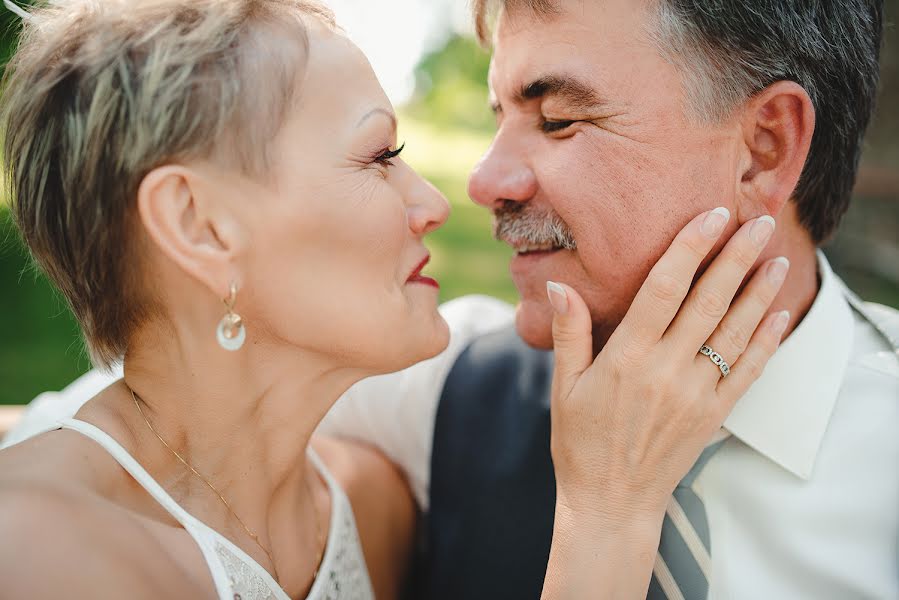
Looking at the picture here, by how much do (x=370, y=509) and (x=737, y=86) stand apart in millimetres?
1747

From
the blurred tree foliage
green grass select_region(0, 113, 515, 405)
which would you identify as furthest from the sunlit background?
the blurred tree foliage

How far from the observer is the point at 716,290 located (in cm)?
211

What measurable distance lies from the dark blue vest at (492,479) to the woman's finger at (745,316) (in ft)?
2.33

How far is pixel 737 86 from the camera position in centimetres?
229

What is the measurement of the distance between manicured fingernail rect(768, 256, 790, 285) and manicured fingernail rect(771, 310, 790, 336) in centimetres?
9

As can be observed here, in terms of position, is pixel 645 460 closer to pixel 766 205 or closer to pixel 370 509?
pixel 766 205

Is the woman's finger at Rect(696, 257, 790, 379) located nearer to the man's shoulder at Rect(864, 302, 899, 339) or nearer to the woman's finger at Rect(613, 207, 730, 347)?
the woman's finger at Rect(613, 207, 730, 347)

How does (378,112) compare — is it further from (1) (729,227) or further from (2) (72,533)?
(2) (72,533)

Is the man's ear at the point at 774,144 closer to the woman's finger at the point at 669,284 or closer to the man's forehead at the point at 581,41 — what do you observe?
the woman's finger at the point at 669,284

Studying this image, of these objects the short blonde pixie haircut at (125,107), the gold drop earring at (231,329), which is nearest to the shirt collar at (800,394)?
the gold drop earring at (231,329)

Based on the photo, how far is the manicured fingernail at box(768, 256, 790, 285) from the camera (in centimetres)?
219

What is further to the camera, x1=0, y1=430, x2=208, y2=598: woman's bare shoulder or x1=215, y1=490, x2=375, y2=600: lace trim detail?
x1=215, y1=490, x2=375, y2=600: lace trim detail

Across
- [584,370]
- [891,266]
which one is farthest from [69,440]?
[891,266]

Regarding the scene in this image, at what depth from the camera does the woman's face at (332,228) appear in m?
1.93
